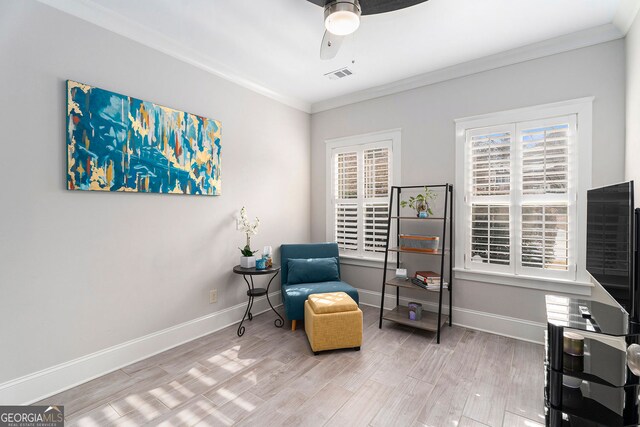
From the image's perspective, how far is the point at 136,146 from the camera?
2588 mm

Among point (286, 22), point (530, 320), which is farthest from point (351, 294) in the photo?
point (286, 22)

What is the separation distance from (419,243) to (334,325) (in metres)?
1.51

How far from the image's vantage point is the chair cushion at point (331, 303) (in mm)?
2781

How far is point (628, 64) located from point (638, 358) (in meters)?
2.61

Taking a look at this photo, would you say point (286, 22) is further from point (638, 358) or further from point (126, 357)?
point (126, 357)

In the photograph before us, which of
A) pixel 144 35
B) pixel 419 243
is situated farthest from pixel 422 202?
pixel 144 35

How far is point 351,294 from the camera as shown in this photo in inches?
130

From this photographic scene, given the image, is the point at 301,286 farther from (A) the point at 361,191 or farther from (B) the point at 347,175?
(B) the point at 347,175

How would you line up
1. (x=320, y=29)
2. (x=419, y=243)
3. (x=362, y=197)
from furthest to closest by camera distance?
1. (x=362, y=197)
2. (x=419, y=243)
3. (x=320, y=29)

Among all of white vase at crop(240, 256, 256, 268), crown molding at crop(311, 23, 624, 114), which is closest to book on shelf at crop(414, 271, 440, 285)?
white vase at crop(240, 256, 256, 268)

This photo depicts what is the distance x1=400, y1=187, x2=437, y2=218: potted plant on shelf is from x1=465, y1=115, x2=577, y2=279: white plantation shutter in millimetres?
397

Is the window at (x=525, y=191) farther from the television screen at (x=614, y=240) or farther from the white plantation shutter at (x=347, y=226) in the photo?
the white plantation shutter at (x=347, y=226)

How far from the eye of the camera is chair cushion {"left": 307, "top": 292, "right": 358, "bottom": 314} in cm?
278

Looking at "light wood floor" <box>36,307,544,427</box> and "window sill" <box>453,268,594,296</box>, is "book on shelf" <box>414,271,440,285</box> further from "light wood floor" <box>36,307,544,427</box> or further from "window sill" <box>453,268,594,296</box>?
"light wood floor" <box>36,307,544,427</box>
